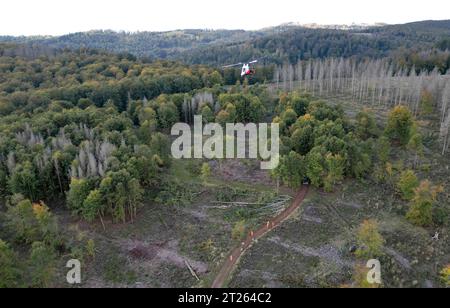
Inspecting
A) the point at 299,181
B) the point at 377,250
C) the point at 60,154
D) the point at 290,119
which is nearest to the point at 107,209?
the point at 60,154

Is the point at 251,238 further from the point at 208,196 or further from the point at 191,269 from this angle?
the point at 208,196

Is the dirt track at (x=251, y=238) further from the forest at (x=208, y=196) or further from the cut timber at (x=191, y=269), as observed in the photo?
the cut timber at (x=191, y=269)

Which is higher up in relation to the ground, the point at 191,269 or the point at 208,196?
the point at 208,196

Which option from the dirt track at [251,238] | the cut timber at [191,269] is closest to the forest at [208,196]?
the cut timber at [191,269]

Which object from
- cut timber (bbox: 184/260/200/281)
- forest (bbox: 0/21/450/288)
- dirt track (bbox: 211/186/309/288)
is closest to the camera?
dirt track (bbox: 211/186/309/288)

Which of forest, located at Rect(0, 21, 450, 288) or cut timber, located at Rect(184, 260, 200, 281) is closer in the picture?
cut timber, located at Rect(184, 260, 200, 281)

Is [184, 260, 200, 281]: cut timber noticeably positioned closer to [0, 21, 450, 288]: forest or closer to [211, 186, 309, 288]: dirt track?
[0, 21, 450, 288]: forest

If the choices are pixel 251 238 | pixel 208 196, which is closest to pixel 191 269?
pixel 251 238

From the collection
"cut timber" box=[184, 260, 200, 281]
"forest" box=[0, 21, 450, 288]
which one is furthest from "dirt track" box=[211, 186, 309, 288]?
"cut timber" box=[184, 260, 200, 281]
